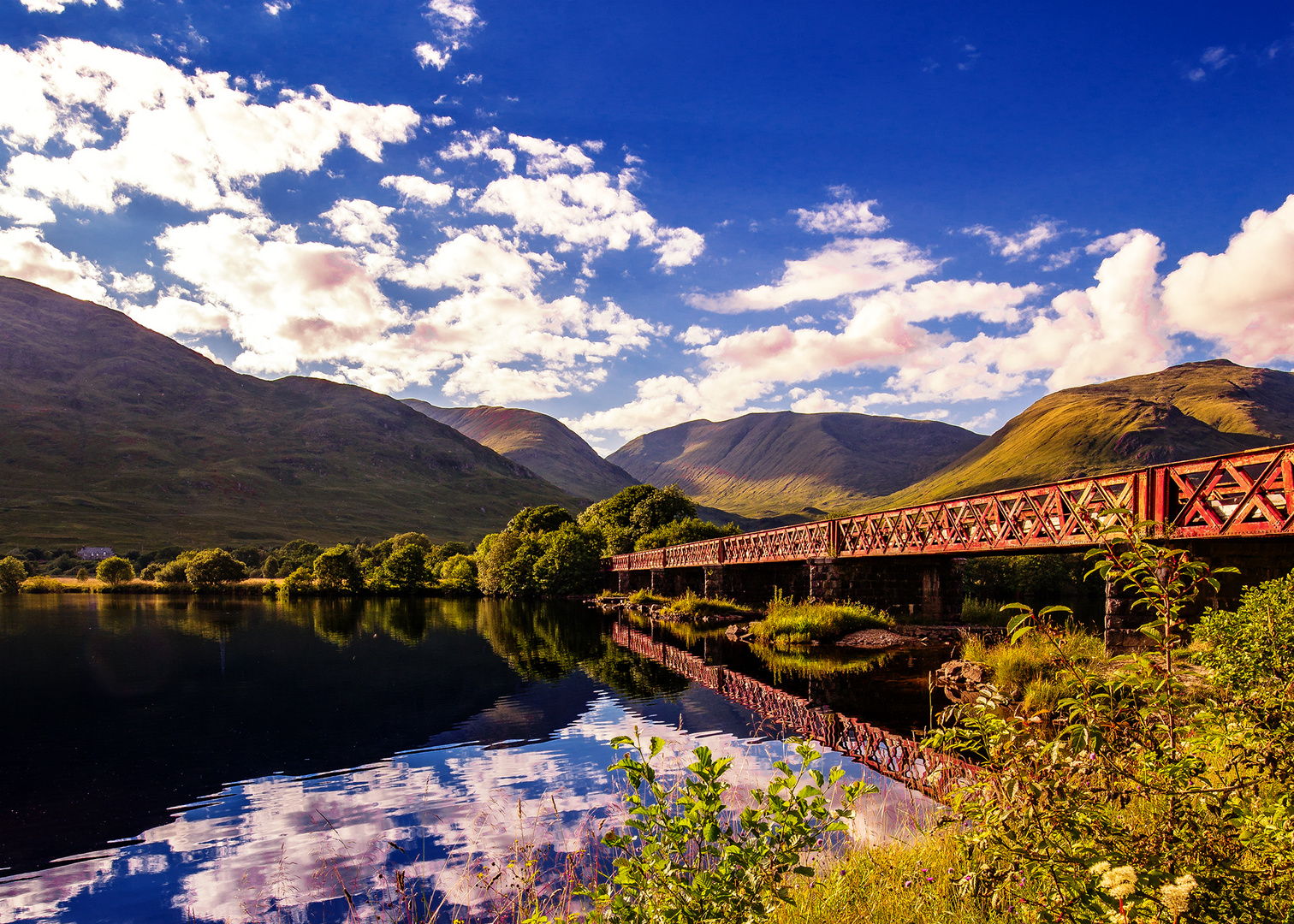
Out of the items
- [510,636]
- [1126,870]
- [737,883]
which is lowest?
[510,636]

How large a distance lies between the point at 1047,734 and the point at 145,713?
24.3 metres

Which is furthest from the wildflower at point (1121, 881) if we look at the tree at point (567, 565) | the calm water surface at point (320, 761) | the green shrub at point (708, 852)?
the tree at point (567, 565)

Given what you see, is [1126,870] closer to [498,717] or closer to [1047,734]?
[1047,734]

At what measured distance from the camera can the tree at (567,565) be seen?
75.6 m

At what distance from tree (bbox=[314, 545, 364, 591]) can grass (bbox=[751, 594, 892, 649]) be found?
227 ft

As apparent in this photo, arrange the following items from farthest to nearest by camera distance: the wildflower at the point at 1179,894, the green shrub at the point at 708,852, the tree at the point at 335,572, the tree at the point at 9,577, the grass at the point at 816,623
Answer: the tree at the point at 9,577 → the tree at the point at 335,572 → the grass at the point at 816,623 → the green shrub at the point at 708,852 → the wildflower at the point at 1179,894

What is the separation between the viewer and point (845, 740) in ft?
46.8

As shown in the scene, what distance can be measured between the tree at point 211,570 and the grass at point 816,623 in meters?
89.6

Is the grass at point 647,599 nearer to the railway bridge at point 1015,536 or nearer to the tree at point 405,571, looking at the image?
the railway bridge at point 1015,536

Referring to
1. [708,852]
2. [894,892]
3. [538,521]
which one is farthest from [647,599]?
[708,852]

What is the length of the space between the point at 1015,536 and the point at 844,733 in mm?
13270

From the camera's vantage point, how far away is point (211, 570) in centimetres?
9244

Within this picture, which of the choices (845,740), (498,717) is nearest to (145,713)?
(498,717)

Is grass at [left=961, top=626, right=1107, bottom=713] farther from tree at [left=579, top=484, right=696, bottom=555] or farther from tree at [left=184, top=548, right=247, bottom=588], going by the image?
tree at [left=184, top=548, right=247, bottom=588]
